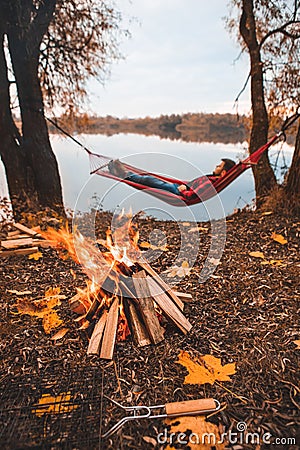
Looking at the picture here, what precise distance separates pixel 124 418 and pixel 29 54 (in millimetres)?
3703

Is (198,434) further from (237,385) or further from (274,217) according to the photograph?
(274,217)

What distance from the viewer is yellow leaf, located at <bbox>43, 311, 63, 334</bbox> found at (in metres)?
1.99

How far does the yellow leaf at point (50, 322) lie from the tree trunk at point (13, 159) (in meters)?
2.16

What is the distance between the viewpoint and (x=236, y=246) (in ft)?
10.4

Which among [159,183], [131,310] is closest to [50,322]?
[131,310]

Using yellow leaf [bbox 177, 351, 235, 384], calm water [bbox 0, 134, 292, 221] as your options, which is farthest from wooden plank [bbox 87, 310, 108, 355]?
calm water [bbox 0, 134, 292, 221]

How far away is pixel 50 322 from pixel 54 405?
1.98 feet

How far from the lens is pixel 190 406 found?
146cm

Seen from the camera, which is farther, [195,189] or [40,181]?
[40,181]

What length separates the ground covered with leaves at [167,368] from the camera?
1379mm

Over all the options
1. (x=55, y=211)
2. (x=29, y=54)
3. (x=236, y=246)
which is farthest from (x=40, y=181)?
A: (x=236, y=246)

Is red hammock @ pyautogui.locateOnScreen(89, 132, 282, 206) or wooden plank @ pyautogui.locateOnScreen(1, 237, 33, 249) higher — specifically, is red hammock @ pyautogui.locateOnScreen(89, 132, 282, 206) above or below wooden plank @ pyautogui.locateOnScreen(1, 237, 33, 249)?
above

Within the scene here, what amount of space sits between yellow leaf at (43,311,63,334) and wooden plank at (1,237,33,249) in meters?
1.16

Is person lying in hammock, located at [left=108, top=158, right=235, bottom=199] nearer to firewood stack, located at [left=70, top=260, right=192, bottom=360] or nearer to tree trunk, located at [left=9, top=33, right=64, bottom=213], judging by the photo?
firewood stack, located at [left=70, top=260, right=192, bottom=360]
